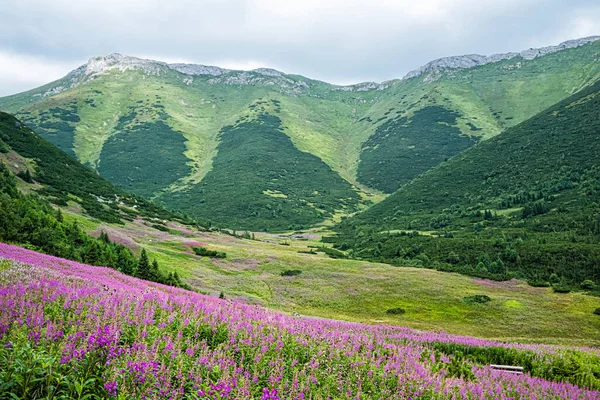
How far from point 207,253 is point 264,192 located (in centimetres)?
9886

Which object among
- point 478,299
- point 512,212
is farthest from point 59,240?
point 512,212

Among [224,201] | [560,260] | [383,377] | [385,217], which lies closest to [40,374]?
[383,377]

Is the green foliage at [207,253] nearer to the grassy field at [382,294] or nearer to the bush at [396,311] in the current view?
the grassy field at [382,294]

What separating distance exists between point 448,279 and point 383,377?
143 ft

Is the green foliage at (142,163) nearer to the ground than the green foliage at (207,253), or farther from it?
farther from it

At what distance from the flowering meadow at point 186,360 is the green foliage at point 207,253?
135 ft

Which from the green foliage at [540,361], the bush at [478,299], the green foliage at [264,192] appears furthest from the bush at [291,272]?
the green foliage at [264,192]

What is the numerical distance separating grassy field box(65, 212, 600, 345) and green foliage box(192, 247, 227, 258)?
1.18m

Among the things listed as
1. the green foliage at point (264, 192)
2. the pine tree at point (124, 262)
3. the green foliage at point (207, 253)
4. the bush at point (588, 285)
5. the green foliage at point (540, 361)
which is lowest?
the green foliage at point (207, 253)

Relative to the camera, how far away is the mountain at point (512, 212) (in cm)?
5516

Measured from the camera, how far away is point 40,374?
4.51 metres

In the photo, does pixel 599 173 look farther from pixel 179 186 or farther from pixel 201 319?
pixel 179 186

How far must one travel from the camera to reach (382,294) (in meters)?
41.3

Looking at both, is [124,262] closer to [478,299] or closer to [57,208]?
[57,208]
